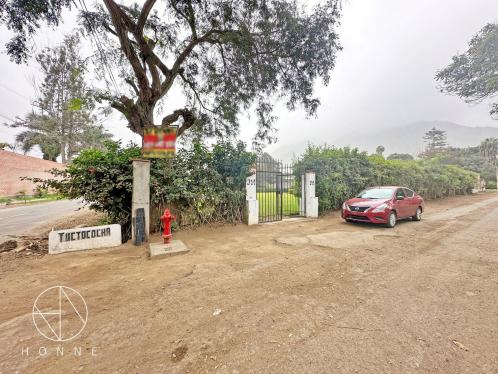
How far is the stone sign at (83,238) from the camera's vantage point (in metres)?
4.86

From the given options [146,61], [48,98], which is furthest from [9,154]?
[146,61]

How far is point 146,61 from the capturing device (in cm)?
830

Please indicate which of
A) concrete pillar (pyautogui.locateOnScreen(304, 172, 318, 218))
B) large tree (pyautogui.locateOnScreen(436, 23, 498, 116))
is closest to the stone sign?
concrete pillar (pyautogui.locateOnScreen(304, 172, 318, 218))

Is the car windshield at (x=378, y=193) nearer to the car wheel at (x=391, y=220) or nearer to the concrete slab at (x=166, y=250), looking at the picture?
the car wheel at (x=391, y=220)

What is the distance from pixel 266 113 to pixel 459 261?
9007mm

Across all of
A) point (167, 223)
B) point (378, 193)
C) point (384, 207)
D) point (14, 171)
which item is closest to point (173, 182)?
point (167, 223)

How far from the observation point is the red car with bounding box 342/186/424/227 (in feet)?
24.8

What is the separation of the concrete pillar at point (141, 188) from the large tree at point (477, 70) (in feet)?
64.2

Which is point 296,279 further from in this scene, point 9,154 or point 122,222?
point 9,154

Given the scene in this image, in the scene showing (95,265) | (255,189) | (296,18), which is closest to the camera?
(95,265)

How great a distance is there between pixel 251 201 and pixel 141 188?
12.4 ft

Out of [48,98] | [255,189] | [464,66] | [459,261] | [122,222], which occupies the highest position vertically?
[48,98]

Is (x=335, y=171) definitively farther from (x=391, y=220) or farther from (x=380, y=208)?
(x=391, y=220)

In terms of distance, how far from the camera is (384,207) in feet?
24.9
